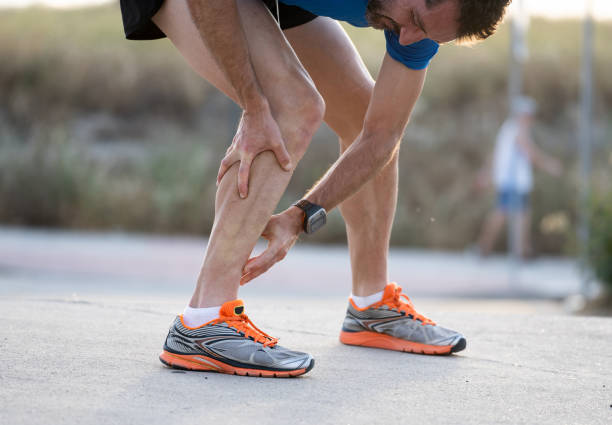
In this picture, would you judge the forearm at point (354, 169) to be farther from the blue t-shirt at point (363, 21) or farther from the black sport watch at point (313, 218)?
the blue t-shirt at point (363, 21)

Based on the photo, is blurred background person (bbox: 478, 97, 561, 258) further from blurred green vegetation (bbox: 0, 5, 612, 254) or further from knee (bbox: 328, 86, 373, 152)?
knee (bbox: 328, 86, 373, 152)

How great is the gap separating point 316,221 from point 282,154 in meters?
0.23

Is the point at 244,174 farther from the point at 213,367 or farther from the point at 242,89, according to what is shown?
the point at 213,367

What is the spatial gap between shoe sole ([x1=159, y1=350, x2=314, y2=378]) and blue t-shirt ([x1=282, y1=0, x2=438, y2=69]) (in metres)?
0.99

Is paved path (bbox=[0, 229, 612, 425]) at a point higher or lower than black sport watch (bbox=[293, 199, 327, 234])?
lower

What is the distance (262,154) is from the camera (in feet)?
7.72

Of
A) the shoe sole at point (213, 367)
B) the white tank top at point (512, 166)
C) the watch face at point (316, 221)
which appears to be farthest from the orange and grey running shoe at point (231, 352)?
the white tank top at point (512, 166)

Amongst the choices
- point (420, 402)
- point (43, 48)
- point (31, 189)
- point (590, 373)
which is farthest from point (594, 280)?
point (43, 48)

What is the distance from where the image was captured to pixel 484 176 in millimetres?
11422

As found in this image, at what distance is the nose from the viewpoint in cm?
228

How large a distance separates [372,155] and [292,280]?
21.2 feet

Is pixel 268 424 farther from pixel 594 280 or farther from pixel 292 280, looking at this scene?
pixel 292 280

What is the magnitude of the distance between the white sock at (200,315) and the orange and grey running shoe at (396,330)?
752mm

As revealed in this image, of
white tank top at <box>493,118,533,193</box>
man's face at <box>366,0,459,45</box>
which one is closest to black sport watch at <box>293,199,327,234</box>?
man's face at <box>366,0,459,45</box>
